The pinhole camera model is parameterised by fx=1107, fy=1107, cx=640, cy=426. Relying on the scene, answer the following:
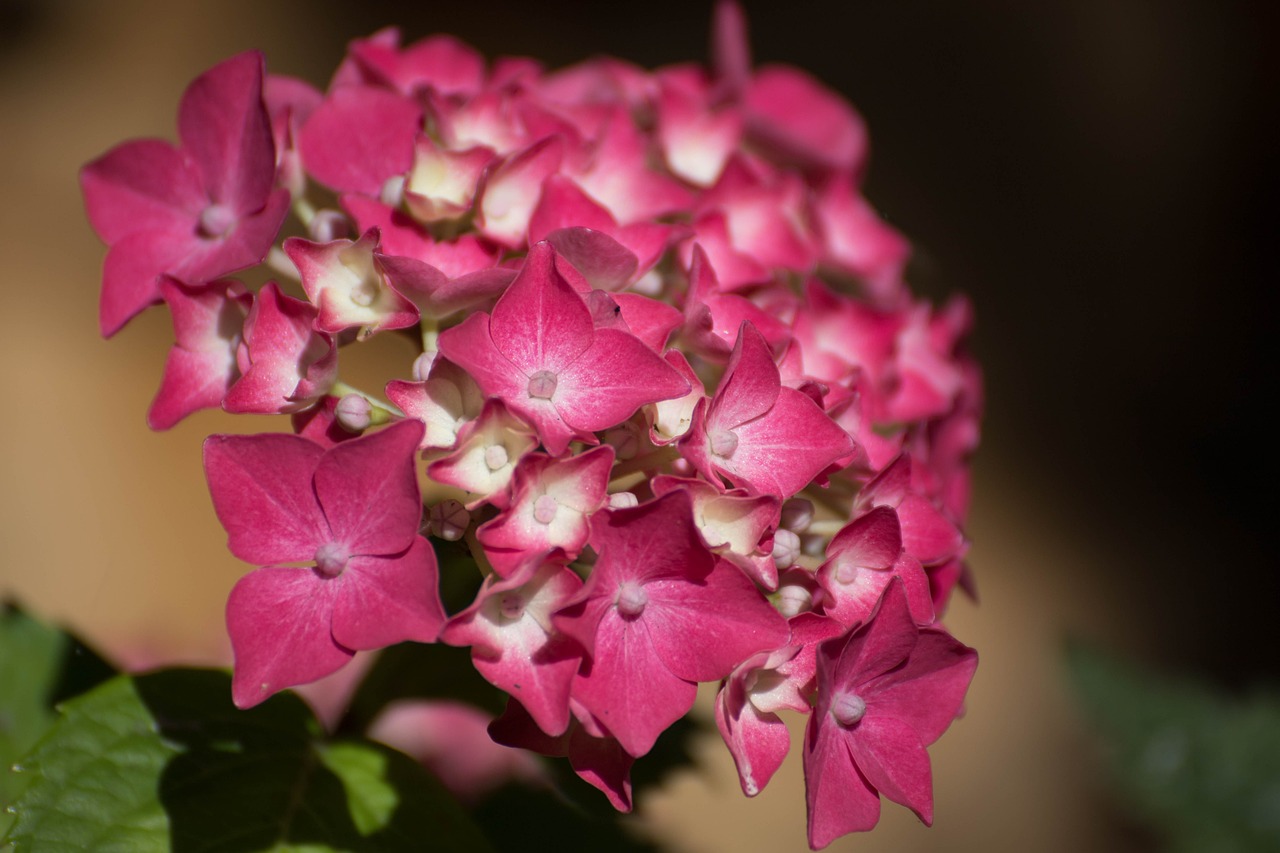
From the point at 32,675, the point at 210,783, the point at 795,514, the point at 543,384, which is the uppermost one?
the point at 543,384

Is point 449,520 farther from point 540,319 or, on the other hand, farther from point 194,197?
point 194,197

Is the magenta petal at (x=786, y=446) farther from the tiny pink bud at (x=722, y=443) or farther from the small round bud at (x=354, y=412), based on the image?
the small round bud at (x=354, y=412)

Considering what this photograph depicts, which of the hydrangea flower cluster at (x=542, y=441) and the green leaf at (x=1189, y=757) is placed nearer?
the hydrangea flower cluster at (x=542, y=441)

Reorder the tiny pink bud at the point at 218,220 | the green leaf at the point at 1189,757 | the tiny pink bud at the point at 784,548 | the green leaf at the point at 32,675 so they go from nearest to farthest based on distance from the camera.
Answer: the tiny pink bud at the point at 784,548, the tiny pink bud at the point at 218,220, the green leaf at the point at 32,675, the green leaf at the point at 1189,757

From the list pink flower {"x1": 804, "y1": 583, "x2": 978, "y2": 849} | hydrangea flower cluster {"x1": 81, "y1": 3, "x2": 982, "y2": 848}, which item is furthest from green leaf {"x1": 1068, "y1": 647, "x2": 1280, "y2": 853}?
pink flower {"x1": 804, "y1": 583, "x2": 978, "y2": 849}

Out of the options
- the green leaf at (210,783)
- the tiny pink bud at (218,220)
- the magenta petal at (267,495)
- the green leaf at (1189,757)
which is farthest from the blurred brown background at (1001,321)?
the magenta petal at (267,495)

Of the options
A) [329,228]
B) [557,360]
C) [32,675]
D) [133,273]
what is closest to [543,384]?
[557,360]

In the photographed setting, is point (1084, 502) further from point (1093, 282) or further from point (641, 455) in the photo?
point (641, 455)

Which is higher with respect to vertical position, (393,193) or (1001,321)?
(393,193)
